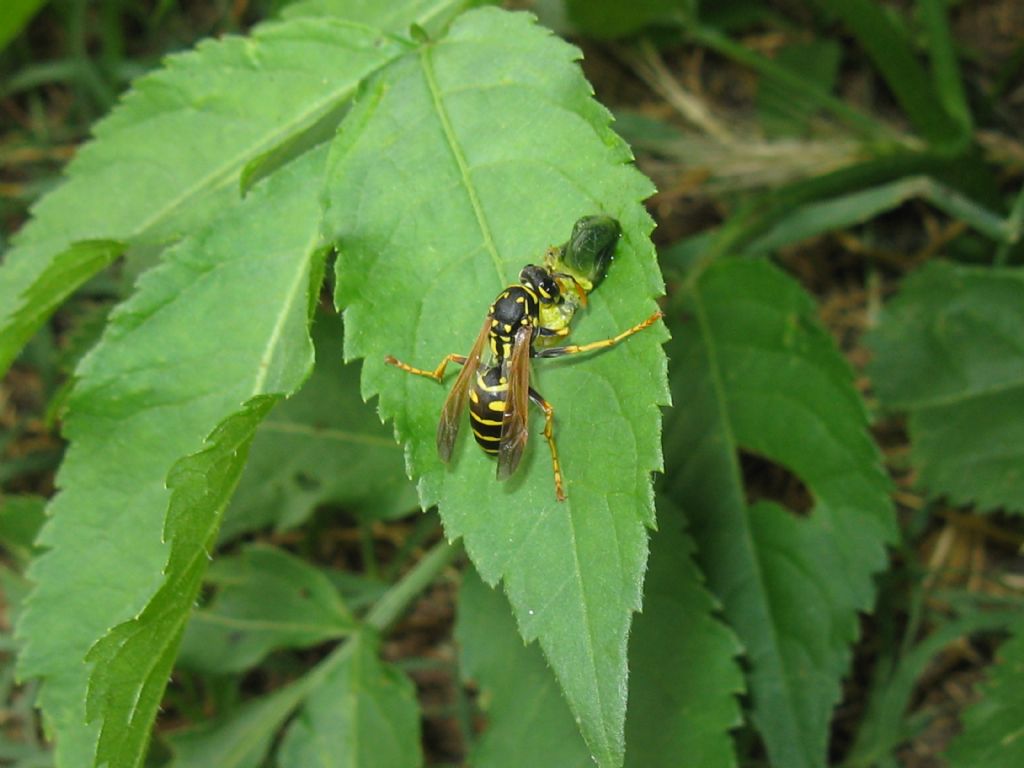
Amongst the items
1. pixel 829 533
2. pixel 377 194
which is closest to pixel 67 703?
pixel 377 194

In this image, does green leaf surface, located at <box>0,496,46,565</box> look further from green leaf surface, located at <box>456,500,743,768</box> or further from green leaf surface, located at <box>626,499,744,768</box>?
green leaf surface, located at <box>626,499,744,768</box>

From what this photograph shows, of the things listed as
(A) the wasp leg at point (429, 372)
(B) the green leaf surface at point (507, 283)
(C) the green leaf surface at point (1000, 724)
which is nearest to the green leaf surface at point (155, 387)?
(B) the green leaf surface at point (507, 283)

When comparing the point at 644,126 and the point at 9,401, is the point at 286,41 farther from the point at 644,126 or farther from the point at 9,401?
the point at 9,401

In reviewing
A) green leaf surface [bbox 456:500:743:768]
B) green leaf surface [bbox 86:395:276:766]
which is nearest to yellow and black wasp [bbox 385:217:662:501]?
green leaf surface [bbox 86:395:276:766]

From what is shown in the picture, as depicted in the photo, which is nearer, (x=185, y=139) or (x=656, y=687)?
(x=185, y=139)

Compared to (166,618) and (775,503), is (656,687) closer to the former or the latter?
(775,503)

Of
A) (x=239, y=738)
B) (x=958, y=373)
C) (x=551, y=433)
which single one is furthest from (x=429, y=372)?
(x=958, y=373)
